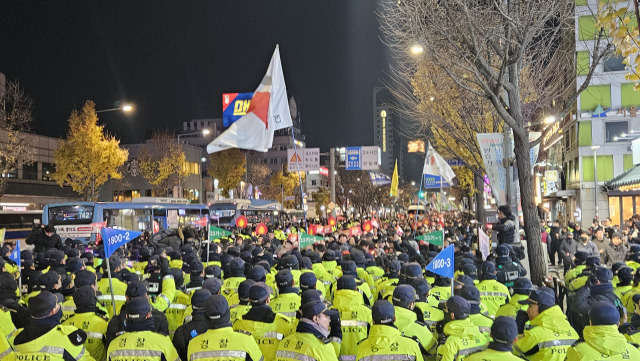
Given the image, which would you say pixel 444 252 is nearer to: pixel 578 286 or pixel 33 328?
pixel 578 286

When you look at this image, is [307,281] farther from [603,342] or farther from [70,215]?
[70,215]

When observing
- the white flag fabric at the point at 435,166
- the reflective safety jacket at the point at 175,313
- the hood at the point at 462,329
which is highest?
the white flag fabric at the point at 435,166

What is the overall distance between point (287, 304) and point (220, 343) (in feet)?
8.20

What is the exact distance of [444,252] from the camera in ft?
26.7

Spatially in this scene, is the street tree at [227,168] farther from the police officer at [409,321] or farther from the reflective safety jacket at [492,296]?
the police officer at [409,321]

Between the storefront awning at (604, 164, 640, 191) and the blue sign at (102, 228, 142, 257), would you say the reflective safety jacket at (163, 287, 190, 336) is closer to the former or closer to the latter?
the blue sign at (102, 228, 142, 257)

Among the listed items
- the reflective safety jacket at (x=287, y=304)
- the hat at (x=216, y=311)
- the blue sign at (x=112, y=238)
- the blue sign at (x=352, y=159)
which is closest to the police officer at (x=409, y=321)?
the reflective safety jacket at (x=287, y=304)

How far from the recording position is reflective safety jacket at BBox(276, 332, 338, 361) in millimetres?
4855

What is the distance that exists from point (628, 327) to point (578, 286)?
3.24 meters

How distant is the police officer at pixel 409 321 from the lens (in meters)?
6.05

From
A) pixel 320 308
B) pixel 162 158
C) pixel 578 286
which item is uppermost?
pixel 162 158

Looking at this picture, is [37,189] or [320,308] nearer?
[320,308]

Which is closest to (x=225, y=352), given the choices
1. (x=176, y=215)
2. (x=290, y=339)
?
(x=290, y=339)

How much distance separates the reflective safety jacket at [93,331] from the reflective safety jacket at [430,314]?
3.62m
